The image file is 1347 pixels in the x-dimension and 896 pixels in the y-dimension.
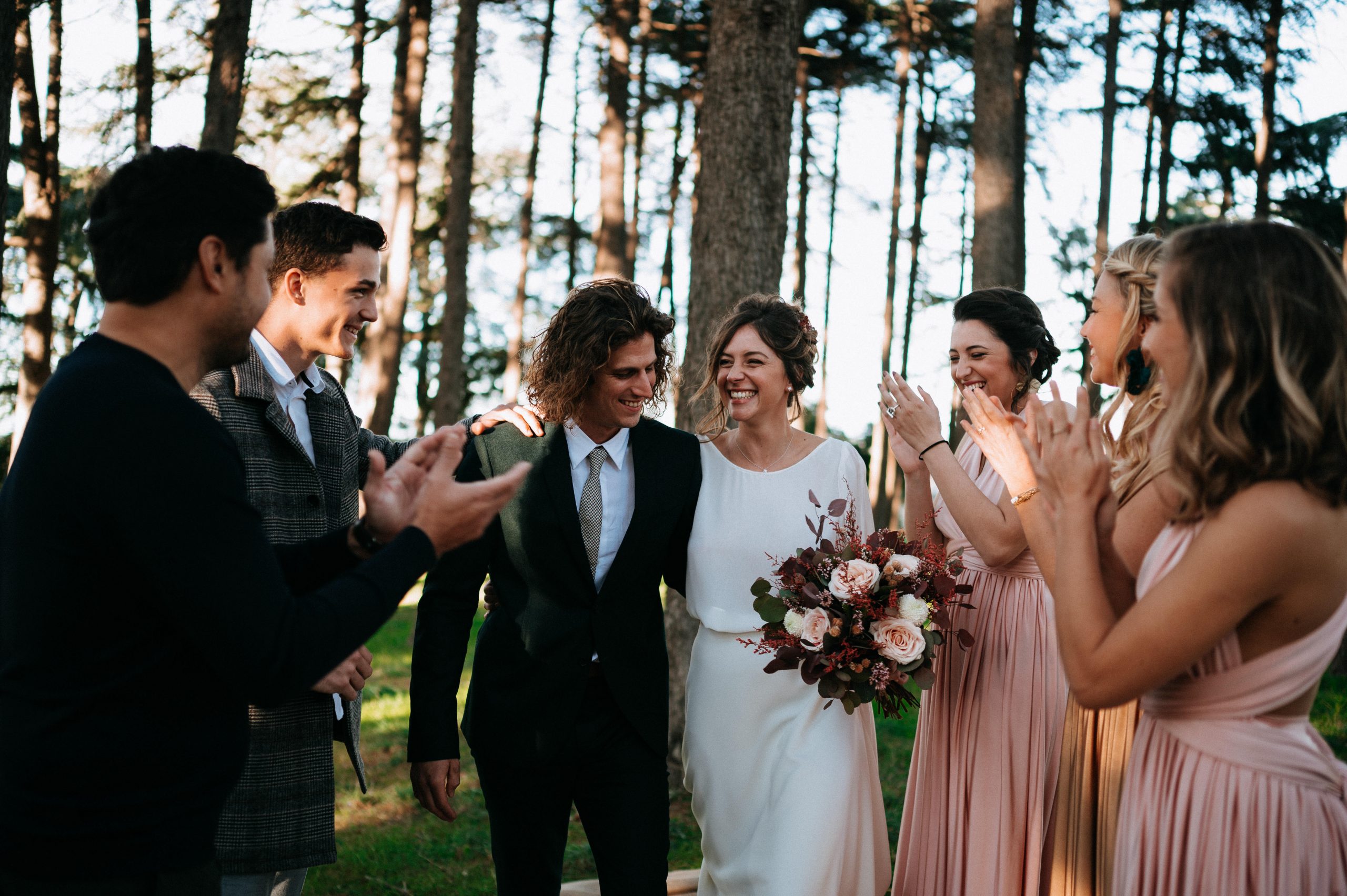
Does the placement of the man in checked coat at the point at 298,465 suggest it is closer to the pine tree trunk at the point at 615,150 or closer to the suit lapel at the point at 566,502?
the suit lapel at the point at 566,502

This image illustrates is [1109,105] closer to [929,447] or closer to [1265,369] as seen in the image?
[929,447]

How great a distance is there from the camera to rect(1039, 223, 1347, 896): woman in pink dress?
2.20 meters

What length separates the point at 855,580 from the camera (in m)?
3.59

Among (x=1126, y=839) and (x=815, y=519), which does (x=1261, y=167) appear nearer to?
(x=815, y=519)

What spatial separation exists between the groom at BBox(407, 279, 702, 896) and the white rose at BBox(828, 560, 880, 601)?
2.34 feet

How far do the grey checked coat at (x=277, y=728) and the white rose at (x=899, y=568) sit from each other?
194cm

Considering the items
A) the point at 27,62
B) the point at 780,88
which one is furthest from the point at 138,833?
the point at 27,62

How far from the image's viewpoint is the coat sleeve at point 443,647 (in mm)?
3729

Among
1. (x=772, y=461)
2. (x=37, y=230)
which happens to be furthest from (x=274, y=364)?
(x=37, y=230)

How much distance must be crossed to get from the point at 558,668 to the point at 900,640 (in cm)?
122

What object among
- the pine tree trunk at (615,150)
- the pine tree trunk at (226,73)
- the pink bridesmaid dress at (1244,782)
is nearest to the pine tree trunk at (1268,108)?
→ the pine tree trunk at (615,150)

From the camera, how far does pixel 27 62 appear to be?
1205cm

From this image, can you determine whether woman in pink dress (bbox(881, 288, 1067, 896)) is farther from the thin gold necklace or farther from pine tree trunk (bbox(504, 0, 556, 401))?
pine tree trunk (bbox(504, 0, 556, 401))

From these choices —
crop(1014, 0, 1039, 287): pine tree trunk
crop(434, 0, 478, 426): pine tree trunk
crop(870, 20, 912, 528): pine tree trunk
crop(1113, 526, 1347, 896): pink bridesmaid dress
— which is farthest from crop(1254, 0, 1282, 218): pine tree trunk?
crop(1113, 526, 1347, 896): pink bridesmaid dress
